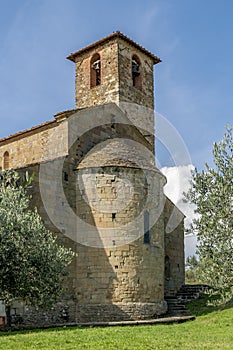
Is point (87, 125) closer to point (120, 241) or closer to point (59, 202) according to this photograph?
point (59, 202)

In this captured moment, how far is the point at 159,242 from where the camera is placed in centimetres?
1825

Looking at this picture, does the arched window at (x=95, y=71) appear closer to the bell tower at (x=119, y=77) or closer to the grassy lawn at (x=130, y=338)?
the bell tower at (x=119, y=77)

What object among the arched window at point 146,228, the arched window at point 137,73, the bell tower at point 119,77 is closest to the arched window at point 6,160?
the bell tower at point 119,77

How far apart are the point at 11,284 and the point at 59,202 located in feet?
14.7

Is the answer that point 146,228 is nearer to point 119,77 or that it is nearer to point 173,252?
point 173,252

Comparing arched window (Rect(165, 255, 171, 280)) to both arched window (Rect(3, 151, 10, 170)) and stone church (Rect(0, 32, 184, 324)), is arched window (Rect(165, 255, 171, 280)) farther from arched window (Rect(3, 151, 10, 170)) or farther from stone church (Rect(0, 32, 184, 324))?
arched window (Rect(3, 151, 10, 170))

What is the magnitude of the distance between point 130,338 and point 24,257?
3572 millimetres

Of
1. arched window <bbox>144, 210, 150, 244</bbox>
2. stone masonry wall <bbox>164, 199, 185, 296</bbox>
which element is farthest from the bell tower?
arched window <bbox>144, 210, 150, 244</bbox>

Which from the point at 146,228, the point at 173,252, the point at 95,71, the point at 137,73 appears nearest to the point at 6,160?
the point at 95,71

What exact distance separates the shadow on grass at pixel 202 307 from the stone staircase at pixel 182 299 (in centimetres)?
27

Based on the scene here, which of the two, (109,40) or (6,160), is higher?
(109,40)

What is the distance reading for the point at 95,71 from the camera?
1075 inches

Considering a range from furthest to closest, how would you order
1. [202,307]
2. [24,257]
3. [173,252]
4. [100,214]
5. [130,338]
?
[173,252], [202,307], [100,214], [24,257], [130,338]

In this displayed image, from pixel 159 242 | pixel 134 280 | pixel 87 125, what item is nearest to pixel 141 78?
pixel 87 125
